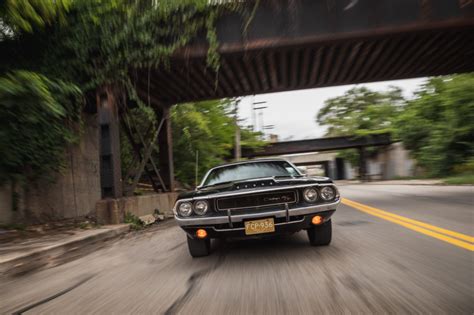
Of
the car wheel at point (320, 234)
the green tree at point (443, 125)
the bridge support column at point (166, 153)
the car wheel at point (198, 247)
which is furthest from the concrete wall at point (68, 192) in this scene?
the green tree at point (443, 125)

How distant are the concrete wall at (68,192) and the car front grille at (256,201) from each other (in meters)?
5.19

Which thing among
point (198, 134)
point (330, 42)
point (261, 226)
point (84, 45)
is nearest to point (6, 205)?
point (84, 45)

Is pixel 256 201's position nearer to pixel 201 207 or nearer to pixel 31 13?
pixel 201 207

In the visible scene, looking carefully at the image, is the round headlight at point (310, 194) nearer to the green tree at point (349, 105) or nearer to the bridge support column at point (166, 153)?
the bridge support column at point (166, 153)

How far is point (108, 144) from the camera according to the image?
820 cm

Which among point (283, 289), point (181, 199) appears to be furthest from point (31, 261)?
point (283, 289)

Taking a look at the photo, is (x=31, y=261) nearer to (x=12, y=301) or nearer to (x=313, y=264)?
(x=12, y=301)

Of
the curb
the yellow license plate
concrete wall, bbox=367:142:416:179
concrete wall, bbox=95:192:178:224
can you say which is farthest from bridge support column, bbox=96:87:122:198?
concrete wall, bbox=367:142:416:179

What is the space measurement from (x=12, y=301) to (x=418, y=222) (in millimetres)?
5564

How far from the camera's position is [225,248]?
175 inches

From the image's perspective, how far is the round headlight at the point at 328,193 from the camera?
382 centimetres

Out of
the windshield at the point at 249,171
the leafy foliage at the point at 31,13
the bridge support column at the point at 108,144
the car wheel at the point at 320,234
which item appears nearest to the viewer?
the car wheel at the point at 320,234

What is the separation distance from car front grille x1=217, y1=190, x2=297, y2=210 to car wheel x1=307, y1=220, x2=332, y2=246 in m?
0.55

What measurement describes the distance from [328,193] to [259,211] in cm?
86
